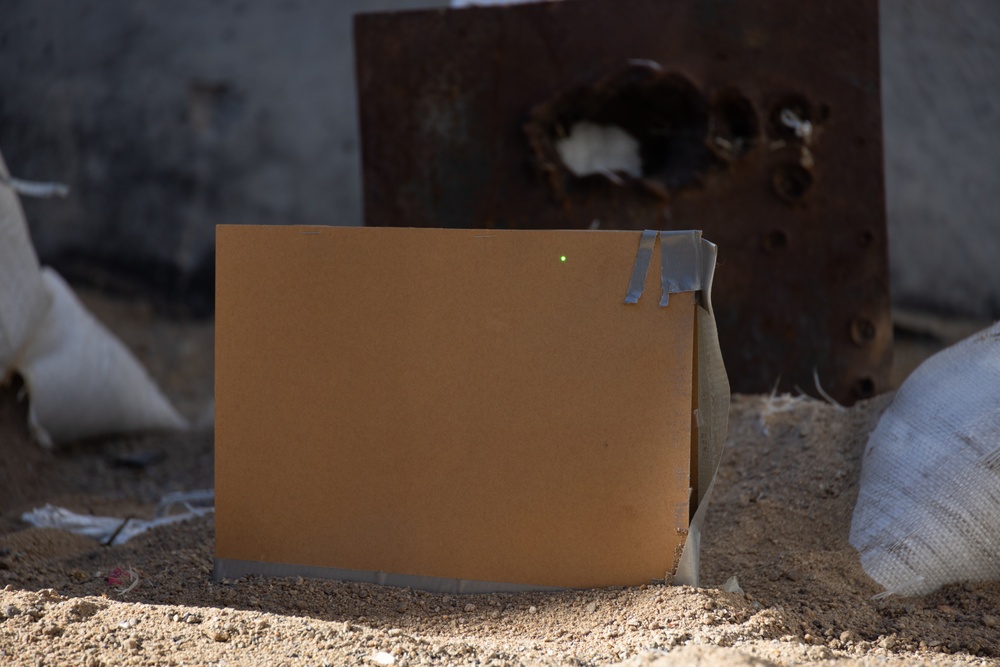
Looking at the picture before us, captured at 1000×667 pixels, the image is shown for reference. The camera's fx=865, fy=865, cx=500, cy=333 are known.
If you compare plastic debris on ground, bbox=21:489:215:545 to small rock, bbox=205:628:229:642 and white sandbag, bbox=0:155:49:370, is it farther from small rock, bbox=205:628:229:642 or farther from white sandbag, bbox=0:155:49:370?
small rock, bbox=205:628:229:642

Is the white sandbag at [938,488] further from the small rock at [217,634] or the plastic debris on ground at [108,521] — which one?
the plastic debris on ground at [108,521]

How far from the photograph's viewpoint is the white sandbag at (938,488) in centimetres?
112

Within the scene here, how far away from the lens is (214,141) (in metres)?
3.44

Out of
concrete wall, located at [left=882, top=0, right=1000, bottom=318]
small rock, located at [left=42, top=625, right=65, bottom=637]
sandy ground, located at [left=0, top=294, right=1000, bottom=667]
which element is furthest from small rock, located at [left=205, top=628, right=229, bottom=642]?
concrete wall, located at [left=882, top=0, right=1000, bottom=318]

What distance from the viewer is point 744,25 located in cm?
189

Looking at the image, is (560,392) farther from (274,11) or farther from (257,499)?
(274,11)

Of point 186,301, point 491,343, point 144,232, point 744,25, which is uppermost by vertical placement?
point 744,25

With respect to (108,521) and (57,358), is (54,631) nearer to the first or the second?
(108,521)

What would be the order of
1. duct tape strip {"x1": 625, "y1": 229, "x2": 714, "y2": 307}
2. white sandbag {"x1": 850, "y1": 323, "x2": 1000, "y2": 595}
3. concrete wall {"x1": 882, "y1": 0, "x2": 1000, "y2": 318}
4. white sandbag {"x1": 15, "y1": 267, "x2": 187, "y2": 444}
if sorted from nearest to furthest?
duct tape strip {"x1": 625, "y1": 229, "x2": 714, "y2": 307}, white sandbag {"x1": 850, "y1": 323, "x2": 1000, "y2": 595}, white sandbag {"x1": 15, "y1": 267, "x2": 187, "y2": 444}, concrete wall {"x1": 882, "y1": 0, "x2": 1000, "y2": 318}

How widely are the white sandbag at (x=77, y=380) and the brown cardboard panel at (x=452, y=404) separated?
41.5 inches

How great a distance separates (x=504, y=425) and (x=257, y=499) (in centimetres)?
34

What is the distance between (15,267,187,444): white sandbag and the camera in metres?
1.95

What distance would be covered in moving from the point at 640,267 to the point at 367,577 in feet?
1.70

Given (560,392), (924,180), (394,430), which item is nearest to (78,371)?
(394,430)
